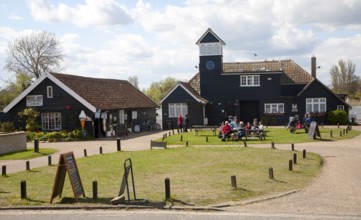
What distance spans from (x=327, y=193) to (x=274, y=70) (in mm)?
35465

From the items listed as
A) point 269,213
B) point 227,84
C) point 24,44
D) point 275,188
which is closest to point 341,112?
point 227,84

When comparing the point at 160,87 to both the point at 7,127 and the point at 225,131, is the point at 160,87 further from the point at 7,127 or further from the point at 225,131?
the point at 225,131

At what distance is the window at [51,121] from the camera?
37688mm

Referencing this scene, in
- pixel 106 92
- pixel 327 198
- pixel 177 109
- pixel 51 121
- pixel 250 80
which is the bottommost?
pixel 327 198

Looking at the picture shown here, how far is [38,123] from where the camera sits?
3812cm

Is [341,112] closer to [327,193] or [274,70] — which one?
[274,70]

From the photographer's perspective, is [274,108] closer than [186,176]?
No

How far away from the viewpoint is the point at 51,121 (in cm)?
3800

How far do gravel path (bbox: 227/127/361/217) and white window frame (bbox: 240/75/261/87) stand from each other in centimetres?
2818

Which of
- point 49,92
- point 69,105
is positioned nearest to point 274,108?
point 69,105

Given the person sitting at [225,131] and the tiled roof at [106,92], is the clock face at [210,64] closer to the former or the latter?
the tiled roof at [106,92]

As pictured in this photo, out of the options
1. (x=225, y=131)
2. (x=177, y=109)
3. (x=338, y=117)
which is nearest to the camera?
(x=225, y=131)

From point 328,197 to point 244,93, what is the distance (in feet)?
117

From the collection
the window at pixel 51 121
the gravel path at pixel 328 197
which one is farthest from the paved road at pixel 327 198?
the window at pixel 51 121
